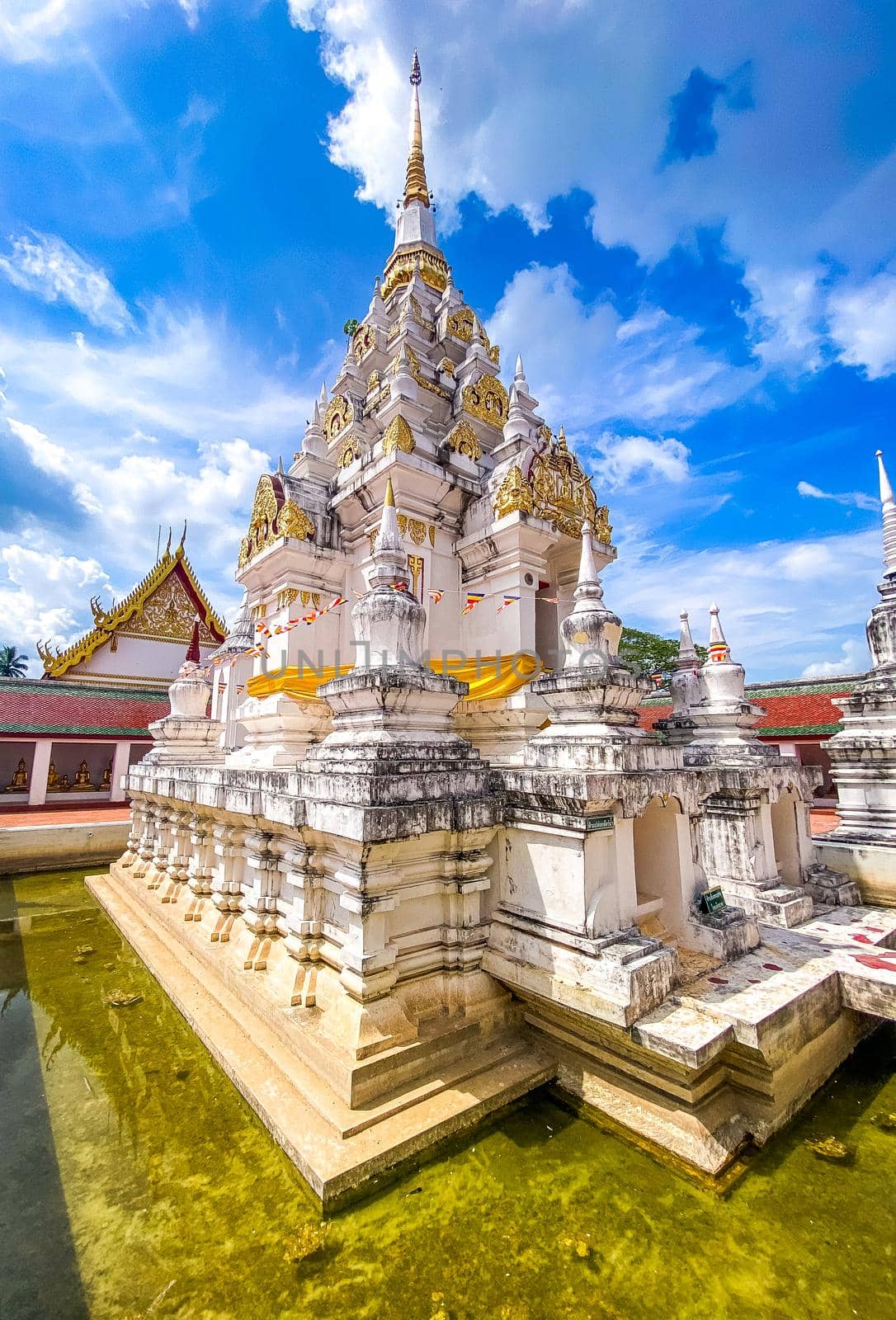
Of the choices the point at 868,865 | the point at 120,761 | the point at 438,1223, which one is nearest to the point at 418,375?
the point at 868,865

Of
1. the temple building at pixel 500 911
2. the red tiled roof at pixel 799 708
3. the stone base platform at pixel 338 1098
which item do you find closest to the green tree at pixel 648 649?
the red tiled roof at pixel 799 708

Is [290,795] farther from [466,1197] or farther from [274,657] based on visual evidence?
[274,657]

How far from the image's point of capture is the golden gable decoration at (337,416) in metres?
10.6

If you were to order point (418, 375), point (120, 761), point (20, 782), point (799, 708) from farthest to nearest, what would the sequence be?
1. point (20, 782)
2. point (120, 761)
3. point (799, 708)
4. point (418, 375)

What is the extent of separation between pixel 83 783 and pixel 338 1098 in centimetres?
1783

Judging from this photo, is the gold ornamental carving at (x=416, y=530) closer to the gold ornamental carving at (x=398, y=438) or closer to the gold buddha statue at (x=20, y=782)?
the gold ornamental carving at (x=398, y=438)

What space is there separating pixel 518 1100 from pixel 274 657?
23.4ft

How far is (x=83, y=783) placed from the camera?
17.5 m

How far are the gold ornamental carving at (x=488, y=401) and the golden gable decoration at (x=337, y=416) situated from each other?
2.13m

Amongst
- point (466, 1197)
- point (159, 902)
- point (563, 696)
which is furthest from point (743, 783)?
point (159, 902)

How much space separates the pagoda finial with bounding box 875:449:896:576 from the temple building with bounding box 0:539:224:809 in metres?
16.4

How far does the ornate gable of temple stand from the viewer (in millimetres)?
18297

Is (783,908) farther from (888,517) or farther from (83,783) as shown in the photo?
(83,783)

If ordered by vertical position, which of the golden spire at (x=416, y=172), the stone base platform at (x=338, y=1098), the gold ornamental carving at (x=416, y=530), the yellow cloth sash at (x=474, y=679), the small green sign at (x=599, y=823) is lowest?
the stone base platform at (x=338, y=1098)
